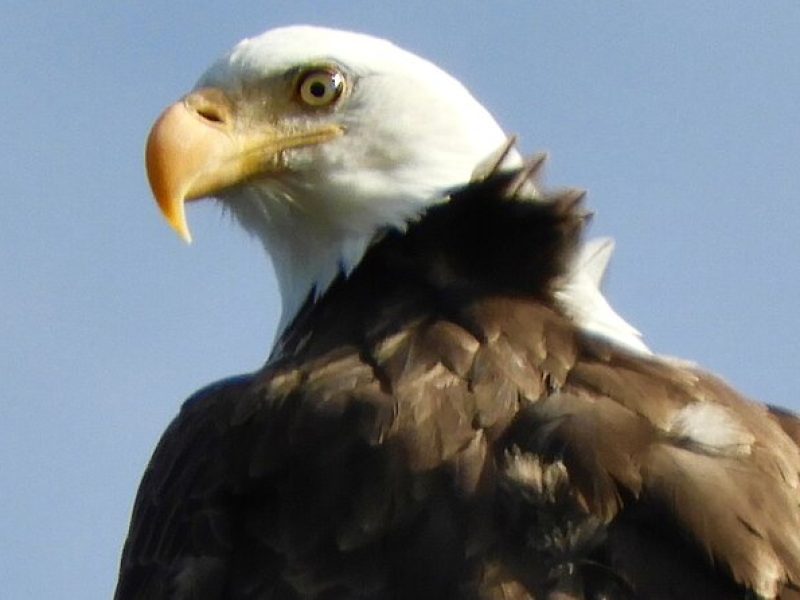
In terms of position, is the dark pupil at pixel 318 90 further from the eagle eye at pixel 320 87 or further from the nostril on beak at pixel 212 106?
the nostril on beak at pixel 212 106

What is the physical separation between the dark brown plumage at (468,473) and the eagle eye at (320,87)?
0.90 meters

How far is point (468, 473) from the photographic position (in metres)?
5.30

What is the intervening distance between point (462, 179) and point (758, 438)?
1.49 m

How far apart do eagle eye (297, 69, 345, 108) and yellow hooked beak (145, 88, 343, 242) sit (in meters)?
0.10

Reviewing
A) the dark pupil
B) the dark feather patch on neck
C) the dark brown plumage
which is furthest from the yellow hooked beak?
the dark brown plumage

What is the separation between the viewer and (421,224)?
644 centimetres

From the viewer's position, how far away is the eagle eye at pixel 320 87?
668 cm

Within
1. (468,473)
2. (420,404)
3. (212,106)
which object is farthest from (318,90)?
(468,473)

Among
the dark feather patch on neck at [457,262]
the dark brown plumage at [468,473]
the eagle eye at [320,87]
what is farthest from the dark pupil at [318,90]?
the dark brown plumage at [468,473]

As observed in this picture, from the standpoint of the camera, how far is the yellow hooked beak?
6.38 metres

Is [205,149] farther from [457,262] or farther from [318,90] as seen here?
[457,262]

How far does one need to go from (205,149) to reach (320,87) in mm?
475

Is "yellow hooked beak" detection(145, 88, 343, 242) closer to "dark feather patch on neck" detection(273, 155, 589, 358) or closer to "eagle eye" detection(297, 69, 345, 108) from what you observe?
"eagle eye" detection(297, 69, 345, 108)

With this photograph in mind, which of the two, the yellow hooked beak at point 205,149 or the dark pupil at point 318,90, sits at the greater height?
the dark pupil at point 318,90
